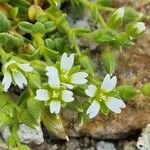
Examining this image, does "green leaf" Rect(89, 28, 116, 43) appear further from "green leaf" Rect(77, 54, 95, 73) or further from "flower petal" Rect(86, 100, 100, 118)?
"flower petal" Rect(86, 100, 100, 118)

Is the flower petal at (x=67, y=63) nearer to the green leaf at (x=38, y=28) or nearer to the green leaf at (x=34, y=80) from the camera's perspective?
the green leaf at (x=34, y=80)

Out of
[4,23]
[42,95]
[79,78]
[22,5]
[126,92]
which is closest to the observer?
[42,95]

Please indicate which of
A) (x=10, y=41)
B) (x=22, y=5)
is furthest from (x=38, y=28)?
(x=22, y=5)

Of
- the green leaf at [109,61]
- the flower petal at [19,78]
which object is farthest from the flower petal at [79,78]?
the green leaf at [109,61]

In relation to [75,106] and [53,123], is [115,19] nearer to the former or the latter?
[75,106]

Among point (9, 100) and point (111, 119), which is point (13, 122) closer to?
point (9, 100)

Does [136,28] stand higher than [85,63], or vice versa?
[136,28]
